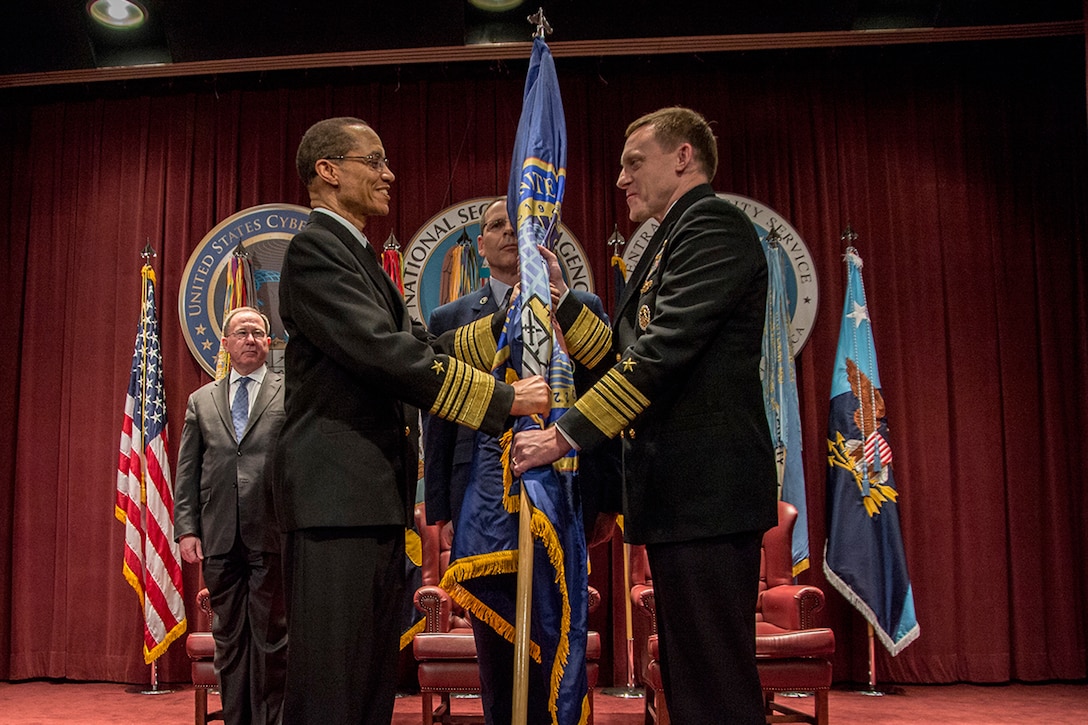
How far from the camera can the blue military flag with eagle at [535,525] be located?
2.31 m

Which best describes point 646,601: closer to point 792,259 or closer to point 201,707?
point 201,707

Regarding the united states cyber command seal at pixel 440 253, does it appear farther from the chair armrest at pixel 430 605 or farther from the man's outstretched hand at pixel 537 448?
the man's outstretched hand at pixel 537 448

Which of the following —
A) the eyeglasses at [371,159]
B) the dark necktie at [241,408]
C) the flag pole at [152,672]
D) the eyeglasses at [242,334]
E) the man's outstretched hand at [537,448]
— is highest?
the eyeglasses at [371,159]

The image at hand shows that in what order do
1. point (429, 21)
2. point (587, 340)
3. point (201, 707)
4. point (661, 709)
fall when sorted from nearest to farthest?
point (587, 340) → point (661, 709) → point (201, 707) → point (429, 21)

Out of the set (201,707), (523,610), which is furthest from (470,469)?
(201,707)

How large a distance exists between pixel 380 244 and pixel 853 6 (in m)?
2.99

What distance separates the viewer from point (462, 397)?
2131 millimetres

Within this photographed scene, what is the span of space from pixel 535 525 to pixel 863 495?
3.06m

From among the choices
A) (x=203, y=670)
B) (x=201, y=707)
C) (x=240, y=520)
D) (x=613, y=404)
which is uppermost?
(x=613, y=404)

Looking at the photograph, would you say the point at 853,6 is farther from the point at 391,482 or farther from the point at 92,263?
the point at 92,263

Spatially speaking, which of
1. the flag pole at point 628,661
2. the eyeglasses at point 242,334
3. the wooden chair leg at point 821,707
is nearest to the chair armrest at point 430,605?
the flag pole at point 628,661

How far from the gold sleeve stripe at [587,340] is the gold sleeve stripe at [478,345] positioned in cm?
23

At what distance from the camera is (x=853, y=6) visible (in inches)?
203

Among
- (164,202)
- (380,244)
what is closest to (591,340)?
(380,244)
